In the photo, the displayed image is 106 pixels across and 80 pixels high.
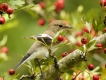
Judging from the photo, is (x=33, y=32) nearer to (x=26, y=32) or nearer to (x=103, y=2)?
(x=26, y=32)

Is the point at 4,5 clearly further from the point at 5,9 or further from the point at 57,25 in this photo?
the point at 57,25

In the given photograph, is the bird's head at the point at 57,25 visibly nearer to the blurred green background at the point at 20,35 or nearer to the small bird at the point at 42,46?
the small bird at the point at 42,46

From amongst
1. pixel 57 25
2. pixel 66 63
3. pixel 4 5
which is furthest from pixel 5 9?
pixel 57 25

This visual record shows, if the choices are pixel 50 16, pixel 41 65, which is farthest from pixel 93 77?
pixel 50 16

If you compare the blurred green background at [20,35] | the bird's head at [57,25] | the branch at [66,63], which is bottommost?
the blurred green background at [20,35]

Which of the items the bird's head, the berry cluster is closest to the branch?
the berry cluster

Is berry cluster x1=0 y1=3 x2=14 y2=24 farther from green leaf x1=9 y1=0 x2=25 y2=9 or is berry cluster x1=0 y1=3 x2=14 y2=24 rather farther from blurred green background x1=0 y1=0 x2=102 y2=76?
blurred green background x1=0 y1=0 x2=102 y2=76

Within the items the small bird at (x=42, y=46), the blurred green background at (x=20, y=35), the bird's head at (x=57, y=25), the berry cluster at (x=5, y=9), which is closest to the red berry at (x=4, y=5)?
the berry cluster at (x=5, y=9)

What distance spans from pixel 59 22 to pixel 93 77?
2066mm

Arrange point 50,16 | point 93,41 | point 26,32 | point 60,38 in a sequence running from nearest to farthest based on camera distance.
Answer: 1. point 93,41
2. point 60,38
3. point 50,16
4. point 26,32

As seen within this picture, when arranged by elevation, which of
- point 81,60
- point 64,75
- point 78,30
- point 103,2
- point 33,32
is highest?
point 103,2

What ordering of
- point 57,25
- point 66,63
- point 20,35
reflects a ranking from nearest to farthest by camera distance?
point 66,63
point 57,25
point 20,35

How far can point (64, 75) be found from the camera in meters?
3.78

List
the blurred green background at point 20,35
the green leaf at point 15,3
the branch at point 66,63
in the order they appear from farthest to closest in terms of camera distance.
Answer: the blurred green background at point 20,35, the green leaf at point 15,3, the branch at point 66,63
